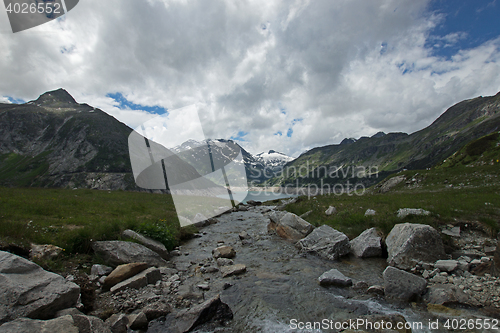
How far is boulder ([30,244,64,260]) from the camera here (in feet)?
27.1

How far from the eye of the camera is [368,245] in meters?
12.7

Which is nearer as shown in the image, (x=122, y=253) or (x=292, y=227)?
(x=122, y=253)

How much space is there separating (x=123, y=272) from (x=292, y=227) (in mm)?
13646

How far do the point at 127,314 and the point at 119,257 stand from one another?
12.6 ft

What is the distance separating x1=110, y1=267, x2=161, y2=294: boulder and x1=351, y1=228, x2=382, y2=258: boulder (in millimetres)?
11525

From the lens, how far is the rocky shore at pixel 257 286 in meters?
5.64

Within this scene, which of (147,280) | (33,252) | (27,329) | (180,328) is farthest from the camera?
(147,280)

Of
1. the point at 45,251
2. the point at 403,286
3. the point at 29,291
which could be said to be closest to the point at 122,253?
the point at 45,251

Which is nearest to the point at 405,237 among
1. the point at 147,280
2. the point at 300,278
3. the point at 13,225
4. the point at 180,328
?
the point at 300,278

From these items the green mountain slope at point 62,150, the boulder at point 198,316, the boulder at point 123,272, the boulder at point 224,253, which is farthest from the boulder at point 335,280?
the green mountain slope at point 62,150

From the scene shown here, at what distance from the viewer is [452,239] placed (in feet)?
38.9

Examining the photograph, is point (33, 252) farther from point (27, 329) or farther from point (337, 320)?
point (337, 320)

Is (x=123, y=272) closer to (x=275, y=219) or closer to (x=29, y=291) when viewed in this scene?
(x=29, y=291)

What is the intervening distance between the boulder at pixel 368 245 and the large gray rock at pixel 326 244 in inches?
20.9
